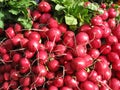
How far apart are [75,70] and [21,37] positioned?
1.23 ft

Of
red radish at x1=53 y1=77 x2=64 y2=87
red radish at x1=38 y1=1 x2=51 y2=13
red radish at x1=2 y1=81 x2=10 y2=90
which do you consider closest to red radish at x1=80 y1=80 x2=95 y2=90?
red radish at x1=53 y1=77 x2=64 y2=87

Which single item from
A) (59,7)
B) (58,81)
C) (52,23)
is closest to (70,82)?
(58,81)

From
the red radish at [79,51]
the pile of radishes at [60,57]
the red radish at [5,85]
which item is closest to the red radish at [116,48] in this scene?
the pile of radishes at [60,57]

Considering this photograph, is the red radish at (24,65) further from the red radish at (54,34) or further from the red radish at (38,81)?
the red radish at (54,34)

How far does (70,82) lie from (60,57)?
16cm

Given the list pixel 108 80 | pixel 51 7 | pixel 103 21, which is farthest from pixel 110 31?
pixel 51 7

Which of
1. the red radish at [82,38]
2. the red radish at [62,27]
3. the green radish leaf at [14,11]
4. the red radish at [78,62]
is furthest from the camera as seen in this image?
the green radish leaf at [14,11]

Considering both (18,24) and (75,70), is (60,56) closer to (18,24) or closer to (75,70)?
(75,70)

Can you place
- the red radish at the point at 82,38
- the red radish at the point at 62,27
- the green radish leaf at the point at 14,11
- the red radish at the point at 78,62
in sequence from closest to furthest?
the red radish at the point at 78,62 < the red radish at the point at 82,38 < the red radish at the point at 62,27 < the green radish leaf at the point at 14,11

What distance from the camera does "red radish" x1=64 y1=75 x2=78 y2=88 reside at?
4.80 feet

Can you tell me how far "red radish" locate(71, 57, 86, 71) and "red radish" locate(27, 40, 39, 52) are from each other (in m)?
0.22

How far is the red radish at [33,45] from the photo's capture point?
59.0 inches

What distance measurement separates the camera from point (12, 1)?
1855mm

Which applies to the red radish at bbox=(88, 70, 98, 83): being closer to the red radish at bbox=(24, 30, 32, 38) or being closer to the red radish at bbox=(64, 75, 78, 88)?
the red radish at bbox=(64, 75, 78, 88)
